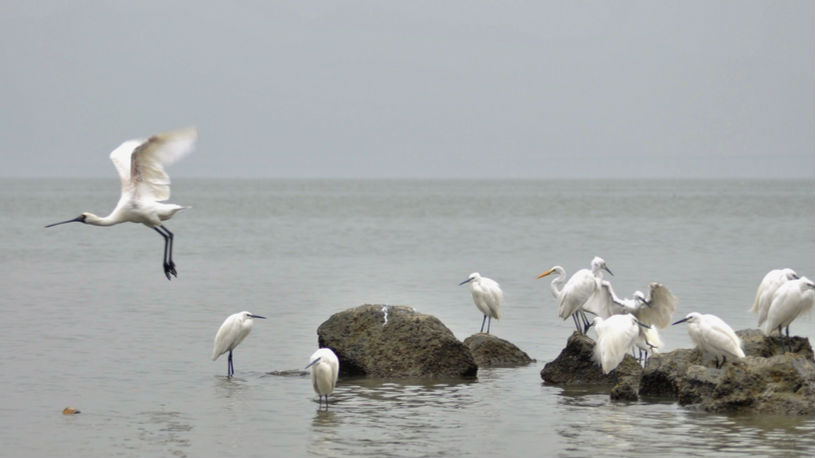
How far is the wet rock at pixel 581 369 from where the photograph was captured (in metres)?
14.3

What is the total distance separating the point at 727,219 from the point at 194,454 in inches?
2593

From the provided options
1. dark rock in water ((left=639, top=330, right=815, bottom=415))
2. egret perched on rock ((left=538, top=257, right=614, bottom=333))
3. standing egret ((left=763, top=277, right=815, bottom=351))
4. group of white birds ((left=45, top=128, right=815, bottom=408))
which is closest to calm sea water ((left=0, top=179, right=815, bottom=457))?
dark rock in water ((left=639, top=330, right=815, bottom=415))

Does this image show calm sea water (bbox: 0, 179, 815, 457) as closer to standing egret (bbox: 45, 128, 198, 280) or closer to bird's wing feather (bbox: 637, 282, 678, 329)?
bird's wing feather (bbox: 637, 282, 678, 329)

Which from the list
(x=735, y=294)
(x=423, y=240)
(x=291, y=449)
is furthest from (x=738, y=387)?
(x=423, y=240)

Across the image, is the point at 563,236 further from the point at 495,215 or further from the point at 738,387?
the point at 738,387

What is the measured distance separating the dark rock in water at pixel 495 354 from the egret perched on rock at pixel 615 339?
95.9 inches

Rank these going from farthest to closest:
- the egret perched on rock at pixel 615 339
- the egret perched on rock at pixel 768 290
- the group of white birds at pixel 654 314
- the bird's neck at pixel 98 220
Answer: the bird's neck at pixel 98 220
the egret perched on rock at pixel 768 290
the egret perched on rock at pixel 615 339
the group of white birds at pixel 654 314

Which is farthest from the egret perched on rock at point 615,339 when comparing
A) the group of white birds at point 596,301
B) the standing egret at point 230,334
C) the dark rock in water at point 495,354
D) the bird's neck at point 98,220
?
the bird's neck at point 98,220

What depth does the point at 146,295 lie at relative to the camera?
2764 cm

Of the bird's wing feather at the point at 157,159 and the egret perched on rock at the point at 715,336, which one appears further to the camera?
the bird's wing feather at the point at 157,159

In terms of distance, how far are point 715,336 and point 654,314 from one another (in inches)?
78.8

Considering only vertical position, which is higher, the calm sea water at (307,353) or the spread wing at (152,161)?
the spread wing at (152,161)

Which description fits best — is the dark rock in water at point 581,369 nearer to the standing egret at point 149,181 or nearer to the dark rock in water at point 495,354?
the dark rock in water at point 495,354

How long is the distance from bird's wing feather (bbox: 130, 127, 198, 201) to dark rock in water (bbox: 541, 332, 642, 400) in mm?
4961
